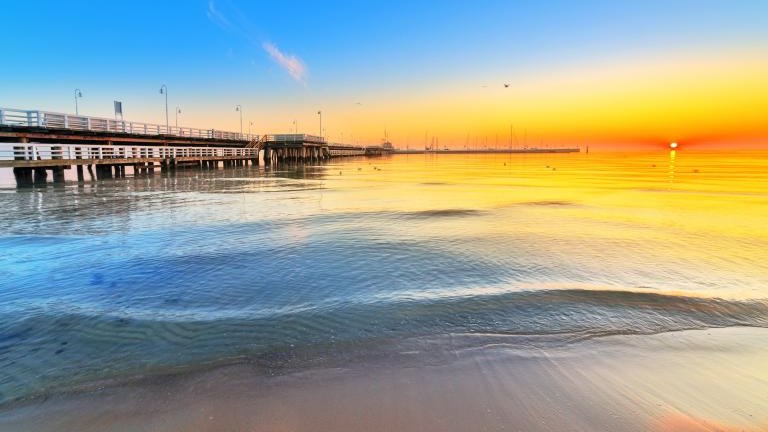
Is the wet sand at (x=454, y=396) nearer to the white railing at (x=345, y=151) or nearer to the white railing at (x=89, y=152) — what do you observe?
the white railing at (x=89, y=152)

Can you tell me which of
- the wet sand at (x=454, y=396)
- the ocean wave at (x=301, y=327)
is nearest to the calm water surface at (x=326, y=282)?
the ocean wave at (x=301, y=327)

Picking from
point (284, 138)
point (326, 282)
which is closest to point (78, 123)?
point (326, 282)

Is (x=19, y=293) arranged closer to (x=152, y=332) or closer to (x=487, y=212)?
(x=152, y=332)

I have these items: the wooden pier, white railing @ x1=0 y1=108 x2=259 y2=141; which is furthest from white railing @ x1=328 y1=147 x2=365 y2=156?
white railing @ x1=0 y1=108 x2=259 y2=141

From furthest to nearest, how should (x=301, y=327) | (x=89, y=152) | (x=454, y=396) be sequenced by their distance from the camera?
(x=89, y=152)
(x=301, y=327)
(x=454, y=396)

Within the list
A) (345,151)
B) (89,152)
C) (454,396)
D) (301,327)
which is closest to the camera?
(454,396)

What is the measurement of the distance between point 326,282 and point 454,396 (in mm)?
3936

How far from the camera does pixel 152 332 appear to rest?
5207mm

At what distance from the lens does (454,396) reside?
12.3ft

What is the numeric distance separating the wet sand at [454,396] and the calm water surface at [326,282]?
494 millimetres

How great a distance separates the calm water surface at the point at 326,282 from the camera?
4.99 meters

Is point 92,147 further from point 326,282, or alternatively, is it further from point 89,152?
point 326,282

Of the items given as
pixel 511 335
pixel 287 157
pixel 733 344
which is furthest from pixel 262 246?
pixel 287 157

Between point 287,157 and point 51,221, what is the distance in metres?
73.9
